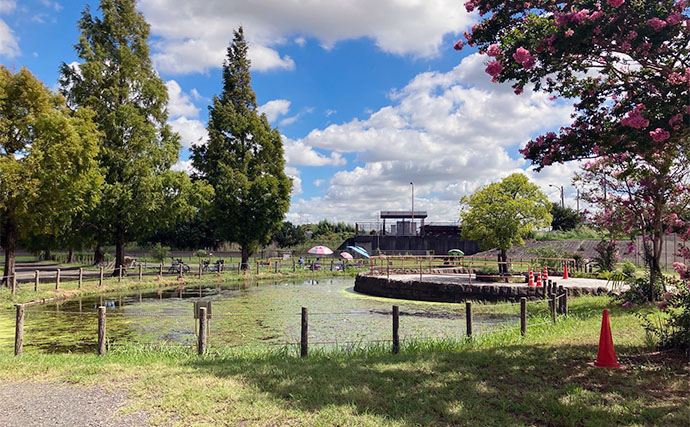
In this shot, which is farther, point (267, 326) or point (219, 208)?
point (219, 208)

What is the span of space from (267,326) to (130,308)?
660cm

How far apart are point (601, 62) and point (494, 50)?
1891 millimetres

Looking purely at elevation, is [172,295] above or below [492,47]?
below

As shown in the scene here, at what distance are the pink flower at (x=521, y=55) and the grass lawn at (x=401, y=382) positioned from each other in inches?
178

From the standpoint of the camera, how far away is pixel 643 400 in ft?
17.7

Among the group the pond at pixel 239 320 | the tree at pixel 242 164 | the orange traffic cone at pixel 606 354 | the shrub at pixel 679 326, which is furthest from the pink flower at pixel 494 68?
the tree at pixel 242 164

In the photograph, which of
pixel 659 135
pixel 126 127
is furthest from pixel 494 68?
pixel 126 127

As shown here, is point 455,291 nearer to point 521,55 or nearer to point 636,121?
point 636,121

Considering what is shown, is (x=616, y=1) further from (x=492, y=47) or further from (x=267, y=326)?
(x=267, y=326)

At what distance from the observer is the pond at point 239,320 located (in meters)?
11.0

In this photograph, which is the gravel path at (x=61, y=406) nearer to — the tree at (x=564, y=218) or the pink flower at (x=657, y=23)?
the pink flower at (x=657, y=23)

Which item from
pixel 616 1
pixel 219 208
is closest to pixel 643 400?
pixel 616 1

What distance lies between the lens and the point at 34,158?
18625 millimetres

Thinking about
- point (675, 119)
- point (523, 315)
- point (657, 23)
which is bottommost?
point (523, 315)
